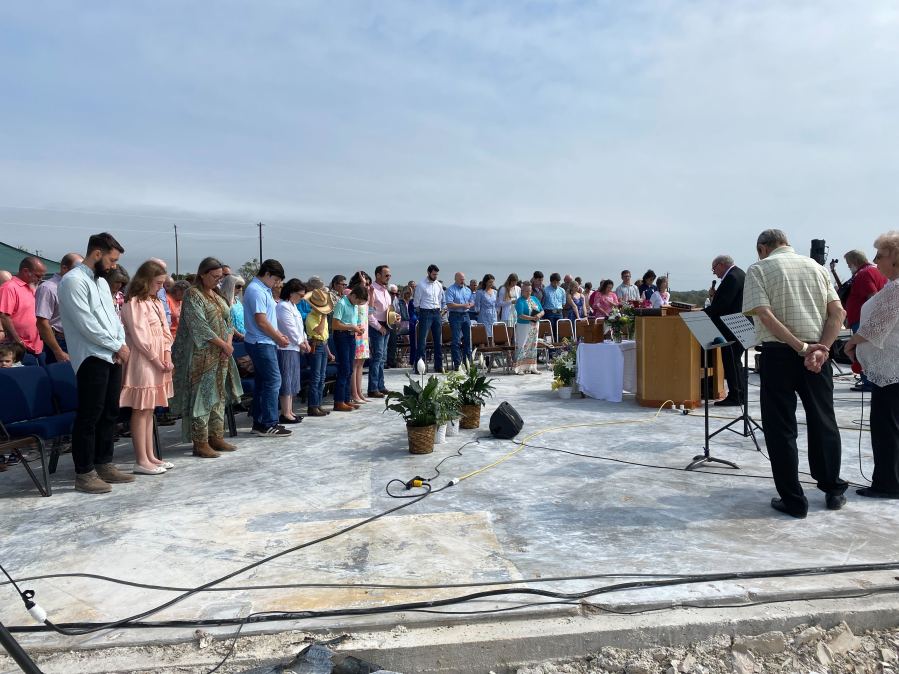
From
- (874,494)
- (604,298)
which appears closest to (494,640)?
(874,494)

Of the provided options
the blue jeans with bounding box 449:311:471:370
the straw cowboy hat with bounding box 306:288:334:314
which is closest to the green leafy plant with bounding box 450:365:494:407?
the straw cowboy hat with bounding box 306:288:334:314

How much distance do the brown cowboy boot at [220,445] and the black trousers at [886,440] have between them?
5319 millimetres

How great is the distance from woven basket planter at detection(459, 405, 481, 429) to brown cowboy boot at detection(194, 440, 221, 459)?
97.7 inches

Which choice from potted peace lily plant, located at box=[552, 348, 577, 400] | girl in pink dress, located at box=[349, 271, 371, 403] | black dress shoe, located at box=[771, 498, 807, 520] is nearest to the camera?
black dress shoe, located at box=[771, 498, 807, 520]

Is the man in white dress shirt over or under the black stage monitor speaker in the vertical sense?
over

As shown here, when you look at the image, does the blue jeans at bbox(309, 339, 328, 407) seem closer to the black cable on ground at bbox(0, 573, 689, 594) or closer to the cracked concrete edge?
the black cable on ground at bbox(0, 573, 689, 594)

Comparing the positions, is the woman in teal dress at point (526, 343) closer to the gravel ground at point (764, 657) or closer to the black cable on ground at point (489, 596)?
the black cable on ground at point (489, 596)

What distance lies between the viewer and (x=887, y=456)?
14.3 ft

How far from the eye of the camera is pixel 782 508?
409 cm

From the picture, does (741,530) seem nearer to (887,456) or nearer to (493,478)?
(887,456)

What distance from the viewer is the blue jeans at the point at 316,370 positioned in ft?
26.3

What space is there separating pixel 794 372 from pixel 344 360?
5.59 m

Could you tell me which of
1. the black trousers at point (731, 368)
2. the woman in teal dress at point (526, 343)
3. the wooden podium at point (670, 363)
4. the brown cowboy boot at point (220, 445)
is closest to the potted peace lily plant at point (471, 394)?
the brown cowboy boot at point (220, 445)

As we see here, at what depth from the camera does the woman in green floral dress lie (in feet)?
19.6
